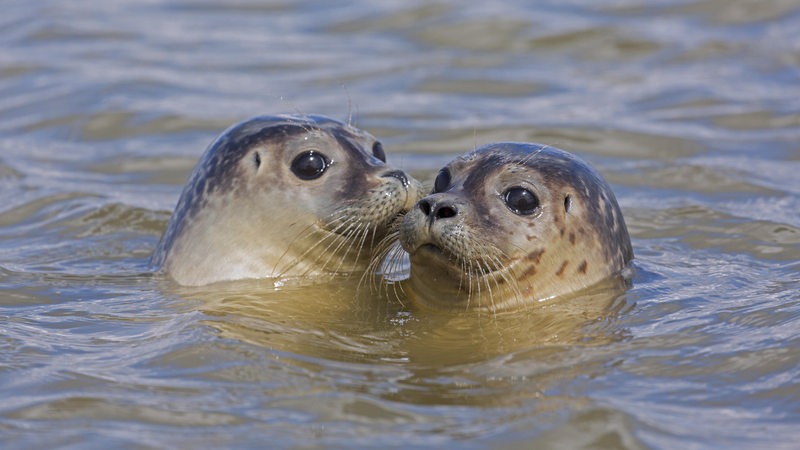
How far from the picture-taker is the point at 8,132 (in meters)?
10.8

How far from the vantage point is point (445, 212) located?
5.82m

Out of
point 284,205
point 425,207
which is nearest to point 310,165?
point 284,205

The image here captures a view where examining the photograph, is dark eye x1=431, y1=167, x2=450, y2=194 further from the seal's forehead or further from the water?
the water

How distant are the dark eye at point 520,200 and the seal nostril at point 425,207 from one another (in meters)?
A: 0.43

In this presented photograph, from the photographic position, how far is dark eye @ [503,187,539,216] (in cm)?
609

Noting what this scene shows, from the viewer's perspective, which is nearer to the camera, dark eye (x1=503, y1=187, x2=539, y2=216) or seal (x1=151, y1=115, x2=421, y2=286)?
dark eye (x1=503, y1=187, x2=539, y2=216)

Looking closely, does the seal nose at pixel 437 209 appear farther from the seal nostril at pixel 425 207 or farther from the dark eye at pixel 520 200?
the dark eye at pixel 520 200

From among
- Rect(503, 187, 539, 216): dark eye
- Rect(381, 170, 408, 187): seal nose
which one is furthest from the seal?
Rect(503, 187, 539, 216): dark eye

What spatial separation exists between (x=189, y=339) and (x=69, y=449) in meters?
1.19

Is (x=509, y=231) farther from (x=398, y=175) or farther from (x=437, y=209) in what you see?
(x=398, y=175)

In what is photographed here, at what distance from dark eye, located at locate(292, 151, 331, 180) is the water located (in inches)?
22.4

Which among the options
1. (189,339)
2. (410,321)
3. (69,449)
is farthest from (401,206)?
(69,449)

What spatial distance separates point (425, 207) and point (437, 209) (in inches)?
2.8

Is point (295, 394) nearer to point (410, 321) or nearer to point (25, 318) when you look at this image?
point (410, 321)
